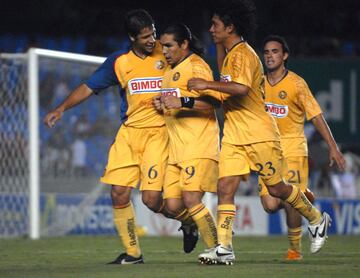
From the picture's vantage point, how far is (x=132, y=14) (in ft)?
32.2

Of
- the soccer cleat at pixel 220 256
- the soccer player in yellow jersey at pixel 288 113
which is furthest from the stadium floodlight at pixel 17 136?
the soccer cleat at pixel 220 256

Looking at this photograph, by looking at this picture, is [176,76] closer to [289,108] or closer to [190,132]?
[190,132]

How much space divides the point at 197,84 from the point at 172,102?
39 centimetres

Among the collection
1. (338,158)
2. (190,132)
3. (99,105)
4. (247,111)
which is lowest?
(338,158)

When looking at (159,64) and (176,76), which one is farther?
(159,64)

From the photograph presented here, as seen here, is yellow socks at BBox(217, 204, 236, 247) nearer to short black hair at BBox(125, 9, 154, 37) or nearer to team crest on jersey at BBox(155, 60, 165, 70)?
team crest on jersey at BBox(155, 60, 165, 70)

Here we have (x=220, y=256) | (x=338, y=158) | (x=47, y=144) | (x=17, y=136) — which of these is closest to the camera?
(x=220, y=256)

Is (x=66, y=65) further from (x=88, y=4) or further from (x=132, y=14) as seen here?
(x=88, y=4)

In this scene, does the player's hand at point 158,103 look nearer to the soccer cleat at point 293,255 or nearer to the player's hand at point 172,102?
the player's hand at point 172,102

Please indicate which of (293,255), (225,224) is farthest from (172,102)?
(293,255)

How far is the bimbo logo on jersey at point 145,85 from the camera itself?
9875 millimetres

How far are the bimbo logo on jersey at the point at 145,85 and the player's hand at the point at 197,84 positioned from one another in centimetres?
98

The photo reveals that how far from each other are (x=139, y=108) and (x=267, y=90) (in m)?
1.69

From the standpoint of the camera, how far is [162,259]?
10.8 meters
